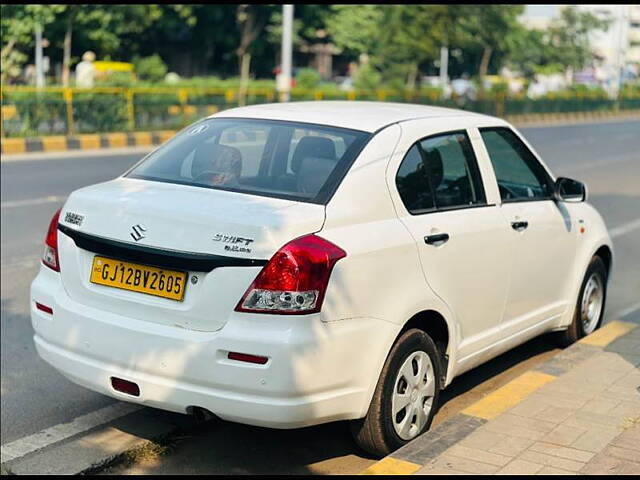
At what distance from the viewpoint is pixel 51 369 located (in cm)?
580

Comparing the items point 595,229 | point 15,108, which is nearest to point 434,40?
point 15,108

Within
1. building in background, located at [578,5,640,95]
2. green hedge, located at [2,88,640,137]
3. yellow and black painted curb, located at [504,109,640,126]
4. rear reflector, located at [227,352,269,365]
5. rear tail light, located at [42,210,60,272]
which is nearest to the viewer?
→ rear reflector, located at [227,352,269,365]

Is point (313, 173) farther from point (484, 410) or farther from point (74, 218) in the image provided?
point (484, 410)

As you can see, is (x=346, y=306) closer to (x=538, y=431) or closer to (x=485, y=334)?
(x=538, y=431)

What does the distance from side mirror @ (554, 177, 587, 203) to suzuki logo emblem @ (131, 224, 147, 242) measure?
2633 mm

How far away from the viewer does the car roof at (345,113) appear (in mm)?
4684

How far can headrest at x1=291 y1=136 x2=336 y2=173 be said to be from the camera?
445cm

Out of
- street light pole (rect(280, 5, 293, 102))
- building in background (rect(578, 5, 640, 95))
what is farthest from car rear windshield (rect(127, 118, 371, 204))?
building in background (rect(578, 5, 640, 95))

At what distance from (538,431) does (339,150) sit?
1469 millimetres

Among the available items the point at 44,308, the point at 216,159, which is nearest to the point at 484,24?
the point at 216,159

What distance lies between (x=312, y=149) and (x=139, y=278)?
101 cm

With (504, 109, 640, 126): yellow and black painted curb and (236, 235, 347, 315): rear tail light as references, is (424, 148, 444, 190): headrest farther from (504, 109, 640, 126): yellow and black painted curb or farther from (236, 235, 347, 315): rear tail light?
(504, 109, 640, 126): yellow and black painted curb

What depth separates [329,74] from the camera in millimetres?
80938

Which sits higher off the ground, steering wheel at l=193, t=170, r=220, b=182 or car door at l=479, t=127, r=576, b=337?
steering wheel at l=193, t=170, r=220, b=182
